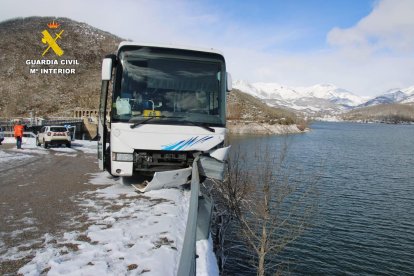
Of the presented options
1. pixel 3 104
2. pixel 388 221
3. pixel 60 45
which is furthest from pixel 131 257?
pixel 60 45

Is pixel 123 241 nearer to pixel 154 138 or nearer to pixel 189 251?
pixel 154 138

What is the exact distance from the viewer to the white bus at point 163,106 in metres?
9.02

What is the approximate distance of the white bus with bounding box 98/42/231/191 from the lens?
355 inches

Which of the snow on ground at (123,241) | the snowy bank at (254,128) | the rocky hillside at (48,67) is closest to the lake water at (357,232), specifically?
the snow on ground at (123,241)

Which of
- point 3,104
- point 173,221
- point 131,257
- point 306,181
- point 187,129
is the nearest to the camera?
point 131,257

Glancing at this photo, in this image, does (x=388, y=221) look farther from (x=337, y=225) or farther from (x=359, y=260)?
(x=359, y=260)

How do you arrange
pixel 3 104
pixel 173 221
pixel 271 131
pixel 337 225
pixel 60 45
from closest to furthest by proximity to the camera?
pixel 173 221 → pixel 337 225 → pixel 271 131 → pixel 3 104 → pixel 60 45

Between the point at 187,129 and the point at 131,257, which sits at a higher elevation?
the point at 187,129

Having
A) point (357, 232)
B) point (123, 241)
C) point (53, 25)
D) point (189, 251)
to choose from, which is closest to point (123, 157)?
point (123, 241)

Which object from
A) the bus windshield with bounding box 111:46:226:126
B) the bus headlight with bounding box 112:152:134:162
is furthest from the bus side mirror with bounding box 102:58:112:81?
the bus headlight with bounding box 112:152:134:162

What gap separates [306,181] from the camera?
27016 mm

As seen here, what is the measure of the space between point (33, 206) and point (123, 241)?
3.65 metres

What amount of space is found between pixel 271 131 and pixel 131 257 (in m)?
85.5

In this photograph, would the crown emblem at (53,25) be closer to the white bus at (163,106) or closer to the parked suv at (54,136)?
the parked suv at (54,136)
